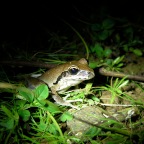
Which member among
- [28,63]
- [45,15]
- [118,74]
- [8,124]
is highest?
[45,15]

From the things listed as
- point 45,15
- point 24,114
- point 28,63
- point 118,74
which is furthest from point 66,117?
point 45,15

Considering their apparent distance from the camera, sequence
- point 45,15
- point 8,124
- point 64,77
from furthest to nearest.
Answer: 1. point 45,15
2. point 64,77
3. point 8,124

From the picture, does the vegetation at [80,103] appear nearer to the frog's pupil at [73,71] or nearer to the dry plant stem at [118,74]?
the dry plant stem at [118,74]

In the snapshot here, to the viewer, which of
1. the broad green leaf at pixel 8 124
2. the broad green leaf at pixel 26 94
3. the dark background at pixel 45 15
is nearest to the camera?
the broad green leaf at pixel 8 124

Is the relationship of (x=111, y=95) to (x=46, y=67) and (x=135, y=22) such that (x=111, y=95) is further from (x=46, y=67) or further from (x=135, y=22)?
(x=135, y=22)

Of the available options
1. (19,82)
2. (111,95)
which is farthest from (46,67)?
(111,95)

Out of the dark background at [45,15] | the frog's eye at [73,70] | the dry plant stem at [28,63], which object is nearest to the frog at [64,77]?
the frog's eye at [73,70]

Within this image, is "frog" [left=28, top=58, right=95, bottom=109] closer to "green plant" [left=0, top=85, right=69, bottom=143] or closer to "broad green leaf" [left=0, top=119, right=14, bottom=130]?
"green plant" [left=0, top=85, right=69, bottom=143]

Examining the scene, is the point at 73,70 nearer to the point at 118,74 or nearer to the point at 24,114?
the point at 118,74

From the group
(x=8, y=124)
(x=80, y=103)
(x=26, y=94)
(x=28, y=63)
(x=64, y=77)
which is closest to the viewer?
(x=8, y=124)
